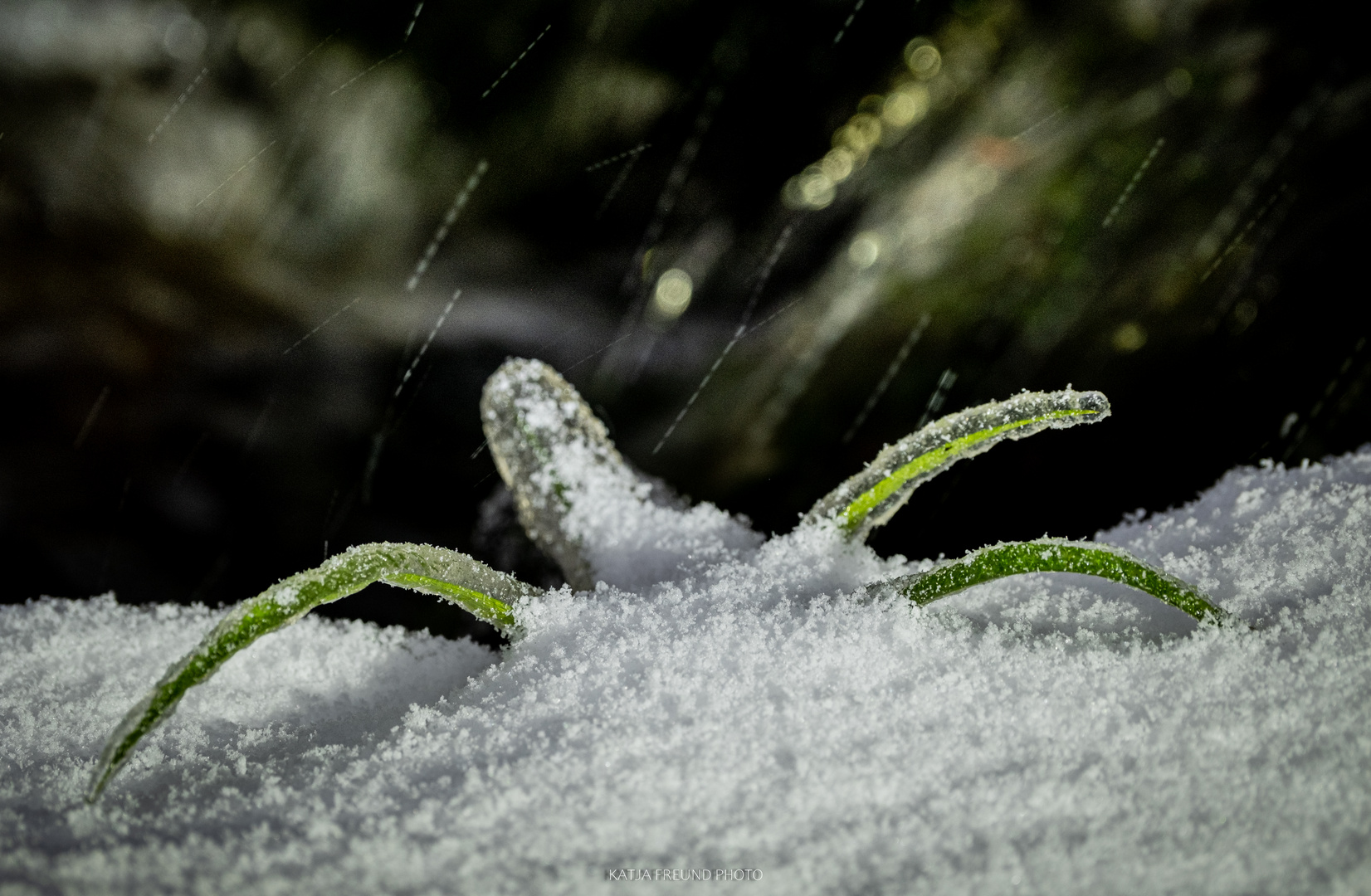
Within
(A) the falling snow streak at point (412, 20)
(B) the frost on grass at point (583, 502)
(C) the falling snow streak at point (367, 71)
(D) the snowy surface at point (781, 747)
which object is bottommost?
(D) the snowy surface at point (781, 747)

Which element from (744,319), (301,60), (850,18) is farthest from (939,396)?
(301,60)

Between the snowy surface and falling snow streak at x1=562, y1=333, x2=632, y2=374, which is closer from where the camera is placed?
the snowy surface

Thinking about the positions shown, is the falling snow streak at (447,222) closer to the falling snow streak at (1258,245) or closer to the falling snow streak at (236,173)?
the falling snow streak at (236,173)

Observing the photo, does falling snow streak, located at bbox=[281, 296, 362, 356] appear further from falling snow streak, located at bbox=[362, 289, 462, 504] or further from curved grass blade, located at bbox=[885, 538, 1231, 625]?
curved grass blade, located at bbox=[885, 538, 1231, 625]

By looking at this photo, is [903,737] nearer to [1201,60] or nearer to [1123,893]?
[1123,893]

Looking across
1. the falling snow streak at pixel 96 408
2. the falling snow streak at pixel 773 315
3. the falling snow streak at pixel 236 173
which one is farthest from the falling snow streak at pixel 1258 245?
the falling snow streak at pixel 96 408

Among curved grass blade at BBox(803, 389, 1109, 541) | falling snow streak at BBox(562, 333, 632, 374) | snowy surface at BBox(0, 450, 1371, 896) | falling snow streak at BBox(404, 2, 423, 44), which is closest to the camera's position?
snowy surface at BBox(0, 450, 1371, 896)

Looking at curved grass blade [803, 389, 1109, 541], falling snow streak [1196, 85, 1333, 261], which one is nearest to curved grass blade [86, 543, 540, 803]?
curved grass blade [803, 389, 1109, 541]
